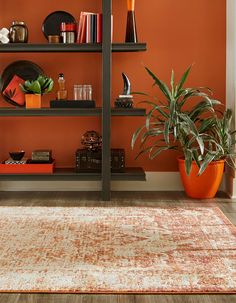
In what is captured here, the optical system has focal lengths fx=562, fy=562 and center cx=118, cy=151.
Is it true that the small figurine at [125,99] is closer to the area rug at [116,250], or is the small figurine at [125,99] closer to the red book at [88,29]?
the red book at [88,29]

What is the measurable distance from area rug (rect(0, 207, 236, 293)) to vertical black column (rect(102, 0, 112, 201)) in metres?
0.33

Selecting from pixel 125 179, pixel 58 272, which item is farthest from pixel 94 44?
pixel 58 272

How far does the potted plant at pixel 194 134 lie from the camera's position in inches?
161

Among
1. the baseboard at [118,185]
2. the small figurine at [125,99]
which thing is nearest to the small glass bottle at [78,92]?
the small figurine at [125,99]

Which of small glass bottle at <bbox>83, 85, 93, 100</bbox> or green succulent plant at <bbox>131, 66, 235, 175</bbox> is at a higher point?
small glass bottle at <bbox>83, 85, 93, 100</bbox>

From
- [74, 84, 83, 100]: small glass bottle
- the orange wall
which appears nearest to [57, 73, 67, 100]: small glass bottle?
[74, 84, 83, 100]: small glass bottle

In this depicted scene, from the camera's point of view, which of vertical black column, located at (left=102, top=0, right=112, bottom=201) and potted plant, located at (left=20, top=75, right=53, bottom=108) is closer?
vertical black column, located at (left=102, top=0, right=112, bottom=201)

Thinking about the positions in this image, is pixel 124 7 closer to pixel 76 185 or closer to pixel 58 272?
pixel 76 185

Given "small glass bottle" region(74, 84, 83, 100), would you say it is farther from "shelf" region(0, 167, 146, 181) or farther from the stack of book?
"shelf" region(0, 167, 146, 181)

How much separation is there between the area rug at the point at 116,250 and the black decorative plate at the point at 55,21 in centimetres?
146

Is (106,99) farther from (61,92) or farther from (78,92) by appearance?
(61,92)

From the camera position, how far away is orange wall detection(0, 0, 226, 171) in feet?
15.0

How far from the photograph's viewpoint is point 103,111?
423 cm

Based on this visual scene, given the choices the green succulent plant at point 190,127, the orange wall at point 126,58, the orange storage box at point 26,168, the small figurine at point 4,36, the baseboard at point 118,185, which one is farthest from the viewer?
the baseboard at point 118,185
